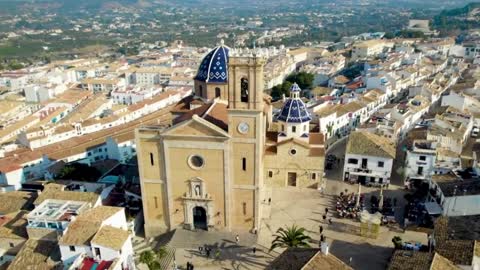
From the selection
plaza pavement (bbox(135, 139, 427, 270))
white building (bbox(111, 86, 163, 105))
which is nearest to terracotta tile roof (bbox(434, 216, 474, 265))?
plaza pavement (bbox(135, 139, 427, 270))

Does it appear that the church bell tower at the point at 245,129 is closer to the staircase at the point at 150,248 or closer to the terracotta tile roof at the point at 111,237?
the staircase at the point at 150,248

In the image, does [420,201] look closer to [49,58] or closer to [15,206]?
[15,206]

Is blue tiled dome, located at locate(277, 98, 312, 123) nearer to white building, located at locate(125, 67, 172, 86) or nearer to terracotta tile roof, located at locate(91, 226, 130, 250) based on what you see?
terracotta tile roof, located at locate(91, 226, 130, 250)

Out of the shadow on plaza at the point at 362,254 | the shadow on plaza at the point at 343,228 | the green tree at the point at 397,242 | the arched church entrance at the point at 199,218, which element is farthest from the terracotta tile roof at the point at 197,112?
the green tree at the point at 397,242

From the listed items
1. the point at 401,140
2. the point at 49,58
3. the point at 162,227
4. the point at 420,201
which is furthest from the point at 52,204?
the point at 49,58

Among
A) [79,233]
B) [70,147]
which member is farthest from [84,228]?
[70,147]
